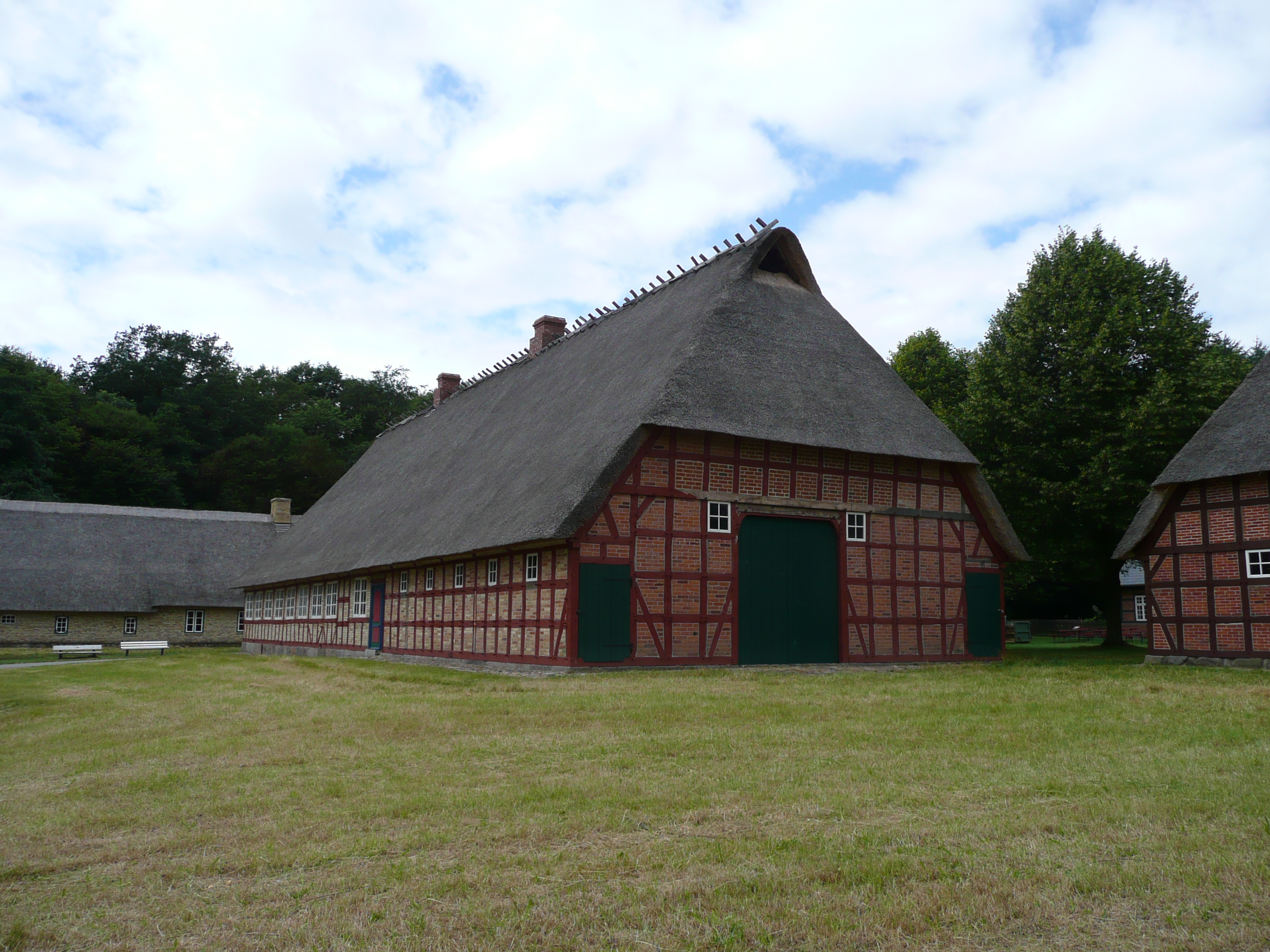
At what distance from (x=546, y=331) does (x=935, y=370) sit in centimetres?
1639

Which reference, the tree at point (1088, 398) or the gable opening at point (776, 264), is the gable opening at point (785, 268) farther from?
the tree at point (1088, 398)

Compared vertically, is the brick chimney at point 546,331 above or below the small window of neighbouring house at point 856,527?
above

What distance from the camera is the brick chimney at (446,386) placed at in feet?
118

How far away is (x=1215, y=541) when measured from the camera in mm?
18594

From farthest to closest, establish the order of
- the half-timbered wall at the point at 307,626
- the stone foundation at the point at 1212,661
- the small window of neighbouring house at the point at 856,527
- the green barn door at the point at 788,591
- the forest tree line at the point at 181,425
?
the forest tree line at the point at 181,425 < the half-timbered wall at the point at 307,626 < the small window of neighbouring house at the point at 856,527 < the green barn door at the point at 788,591 < the stone foundation at the point at 1212,661

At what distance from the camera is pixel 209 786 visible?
7039mm

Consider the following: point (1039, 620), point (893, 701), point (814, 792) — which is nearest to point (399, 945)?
point (814, 792)

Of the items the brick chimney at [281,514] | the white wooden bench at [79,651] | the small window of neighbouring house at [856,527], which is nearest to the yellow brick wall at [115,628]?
the brick chimney at [281,514]

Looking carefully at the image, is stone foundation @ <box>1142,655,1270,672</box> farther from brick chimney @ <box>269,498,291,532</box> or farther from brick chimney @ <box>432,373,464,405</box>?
brick chimney @ <box>269,498,291,532</box>

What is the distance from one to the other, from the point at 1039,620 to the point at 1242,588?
1328 inches

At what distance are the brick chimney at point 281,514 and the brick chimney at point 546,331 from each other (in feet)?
68.3

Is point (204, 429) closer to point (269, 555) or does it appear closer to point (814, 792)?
point (269, 555)

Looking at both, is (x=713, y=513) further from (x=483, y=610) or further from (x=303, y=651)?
(x=303, y=651)

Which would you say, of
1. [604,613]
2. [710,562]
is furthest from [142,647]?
[710,562]
